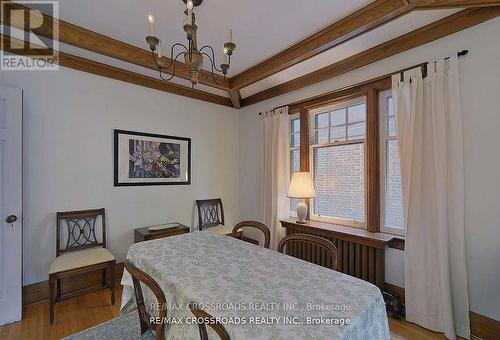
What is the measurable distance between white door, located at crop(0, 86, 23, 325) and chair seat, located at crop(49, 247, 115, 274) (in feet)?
1.09

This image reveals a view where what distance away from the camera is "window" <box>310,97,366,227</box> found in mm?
2768

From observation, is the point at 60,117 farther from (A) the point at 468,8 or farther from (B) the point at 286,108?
(A) the point at 468,8

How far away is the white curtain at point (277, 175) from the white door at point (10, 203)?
9.21ft

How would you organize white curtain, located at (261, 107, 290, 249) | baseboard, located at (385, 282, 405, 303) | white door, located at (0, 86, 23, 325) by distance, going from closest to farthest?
white door, located at (0, 86, 23, 325) → baseboard, located at (385, 282, 405, 303) → white curtain, located at (261, 107, 290, 249)

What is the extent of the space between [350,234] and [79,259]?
2.81 meters

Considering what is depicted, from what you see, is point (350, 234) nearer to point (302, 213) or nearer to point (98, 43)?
point (302, 213)

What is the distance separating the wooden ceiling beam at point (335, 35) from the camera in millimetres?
1927

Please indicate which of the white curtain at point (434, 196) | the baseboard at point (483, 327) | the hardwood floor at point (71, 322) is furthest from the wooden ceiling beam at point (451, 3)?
the hardwood floor at point (71, 322)

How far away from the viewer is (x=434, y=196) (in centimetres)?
209

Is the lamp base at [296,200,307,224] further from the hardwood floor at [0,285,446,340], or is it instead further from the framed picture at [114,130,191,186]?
the framed picture at [114,130,191,186]

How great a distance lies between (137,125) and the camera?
3.15 meters

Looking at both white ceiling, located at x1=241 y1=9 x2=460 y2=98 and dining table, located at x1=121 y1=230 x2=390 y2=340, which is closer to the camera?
dining table, located at x1=121 y1=230 x2=390 y2=340

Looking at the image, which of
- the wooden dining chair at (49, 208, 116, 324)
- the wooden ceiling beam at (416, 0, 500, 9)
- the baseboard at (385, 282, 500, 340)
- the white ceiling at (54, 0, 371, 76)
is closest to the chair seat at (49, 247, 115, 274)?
the wooden dining chair at (49, 208, 116, 324)

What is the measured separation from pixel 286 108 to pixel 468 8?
1.99 metres
